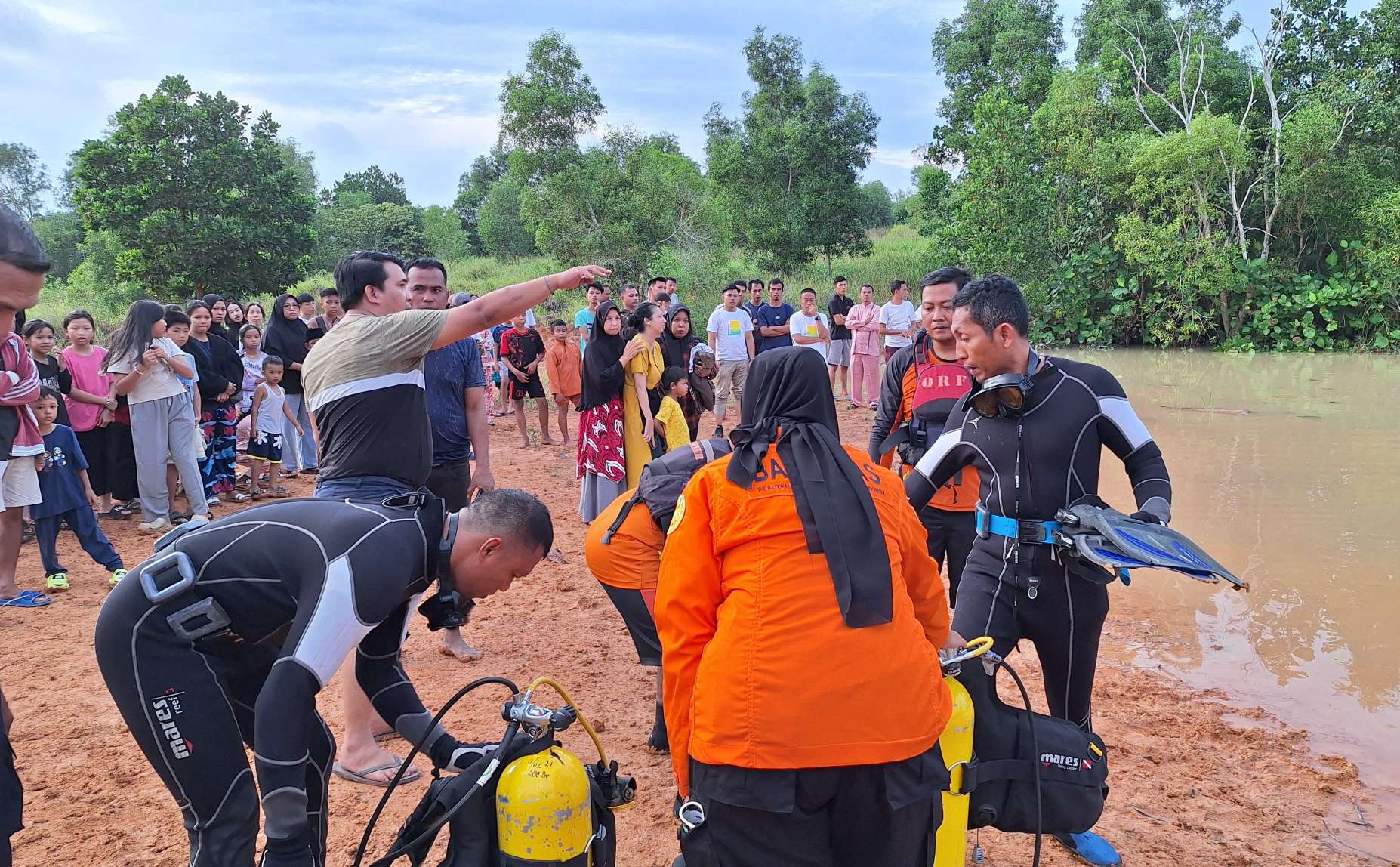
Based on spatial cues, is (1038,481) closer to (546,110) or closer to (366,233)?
(546,110)

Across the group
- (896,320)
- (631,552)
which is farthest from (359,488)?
(896,320)

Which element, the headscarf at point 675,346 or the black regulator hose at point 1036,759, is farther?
the headscarf at point 675,346

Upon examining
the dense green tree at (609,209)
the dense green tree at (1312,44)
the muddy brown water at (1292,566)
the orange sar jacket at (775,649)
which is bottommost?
the muddy brown water at (1292,566)

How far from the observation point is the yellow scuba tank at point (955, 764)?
8.50 ft

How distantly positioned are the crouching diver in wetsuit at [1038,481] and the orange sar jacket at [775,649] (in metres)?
1.20

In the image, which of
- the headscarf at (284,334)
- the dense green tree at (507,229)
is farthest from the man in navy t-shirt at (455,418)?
the dense green tree at (507,229)

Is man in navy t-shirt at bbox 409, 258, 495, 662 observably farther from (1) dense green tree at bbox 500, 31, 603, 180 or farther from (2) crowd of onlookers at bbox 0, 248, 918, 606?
(1) dense green tree at bbox 500, 31, 603, 180

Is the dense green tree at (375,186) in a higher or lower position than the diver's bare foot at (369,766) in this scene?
higher

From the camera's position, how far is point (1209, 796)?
154 inches

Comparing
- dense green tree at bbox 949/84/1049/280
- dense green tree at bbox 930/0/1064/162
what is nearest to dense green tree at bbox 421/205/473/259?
dense green tree at bbox 930/0/1064/162

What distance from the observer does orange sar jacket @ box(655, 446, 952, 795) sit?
2.10 m

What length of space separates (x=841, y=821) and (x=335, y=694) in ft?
12.0

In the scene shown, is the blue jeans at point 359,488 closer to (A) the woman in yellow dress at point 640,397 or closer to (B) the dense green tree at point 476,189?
(A) the woman in yellow dress at point 640,397

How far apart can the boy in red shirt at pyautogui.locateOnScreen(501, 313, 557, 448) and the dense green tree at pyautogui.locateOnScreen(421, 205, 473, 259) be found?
1309 inches
